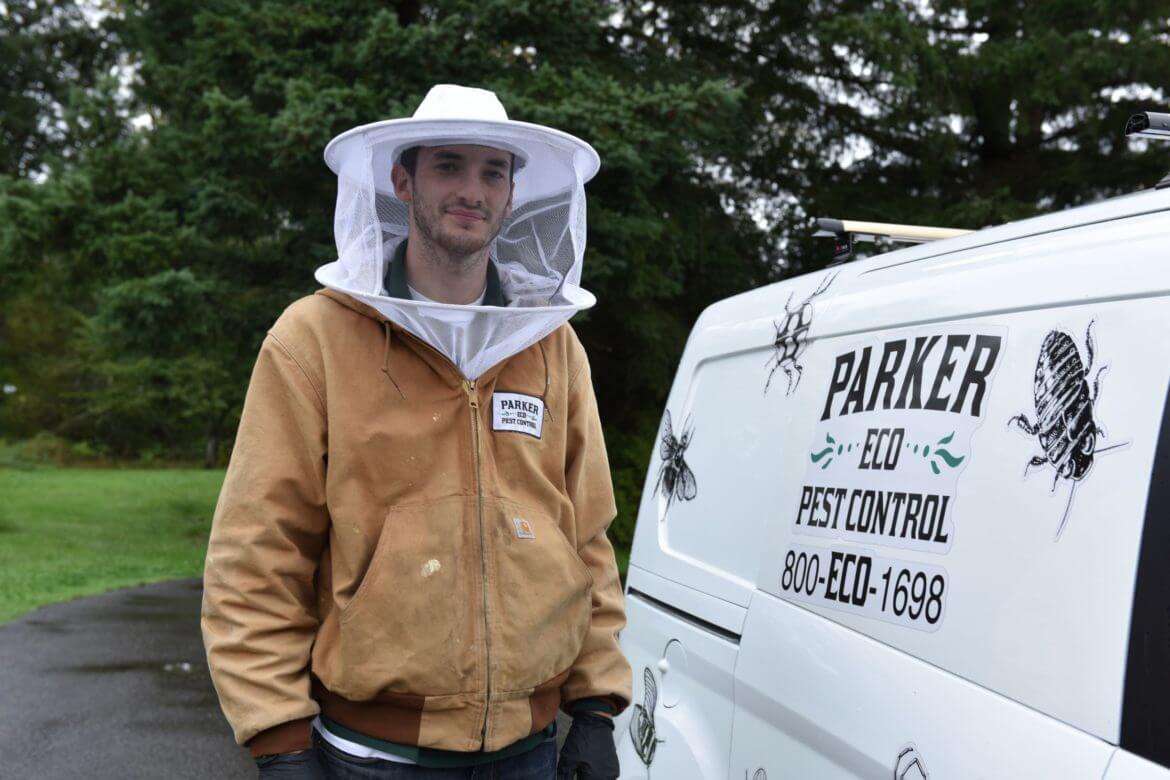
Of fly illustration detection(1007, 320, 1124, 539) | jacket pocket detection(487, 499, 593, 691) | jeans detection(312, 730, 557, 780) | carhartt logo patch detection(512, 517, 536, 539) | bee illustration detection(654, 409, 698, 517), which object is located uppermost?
fly illustration detection(1007, 320, 1124, 539)

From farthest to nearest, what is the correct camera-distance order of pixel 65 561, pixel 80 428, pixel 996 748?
pixel 80 428
pixel 65 561
pixel 996 748

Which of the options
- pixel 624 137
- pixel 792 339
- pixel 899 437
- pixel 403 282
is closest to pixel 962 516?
pixel 899 437

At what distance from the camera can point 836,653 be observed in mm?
2350

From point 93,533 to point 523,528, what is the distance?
19276 mm

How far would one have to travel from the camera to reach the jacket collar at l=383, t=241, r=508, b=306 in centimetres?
240

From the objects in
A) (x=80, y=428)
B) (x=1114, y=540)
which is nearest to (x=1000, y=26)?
(x=1114, y=540)

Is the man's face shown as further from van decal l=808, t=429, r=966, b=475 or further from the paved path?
the paved path

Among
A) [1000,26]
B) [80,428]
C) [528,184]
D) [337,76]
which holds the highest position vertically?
[1000,26]

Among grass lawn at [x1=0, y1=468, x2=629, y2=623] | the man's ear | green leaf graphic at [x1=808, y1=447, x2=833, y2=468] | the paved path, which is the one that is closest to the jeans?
green leaf graphic at [x1=808, y1=447, x2=833, y2=468]

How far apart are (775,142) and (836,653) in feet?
40.7

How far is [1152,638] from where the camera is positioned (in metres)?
1.59

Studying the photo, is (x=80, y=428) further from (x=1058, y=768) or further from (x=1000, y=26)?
(x=1058, y=768)

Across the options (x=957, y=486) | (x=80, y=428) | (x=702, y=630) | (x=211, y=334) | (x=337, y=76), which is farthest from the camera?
(x=80, y=428)

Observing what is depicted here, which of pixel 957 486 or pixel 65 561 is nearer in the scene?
pixel 957 486
